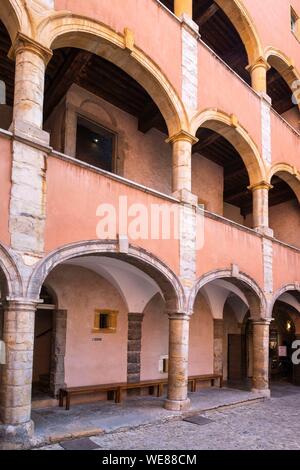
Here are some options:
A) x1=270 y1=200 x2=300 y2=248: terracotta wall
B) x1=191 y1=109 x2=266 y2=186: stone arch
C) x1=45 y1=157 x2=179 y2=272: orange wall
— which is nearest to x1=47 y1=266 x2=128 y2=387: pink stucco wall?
x1=45 y1=157 x2=179 y2=272: orange wall

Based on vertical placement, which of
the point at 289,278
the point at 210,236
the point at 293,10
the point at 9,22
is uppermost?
the point at 293,10

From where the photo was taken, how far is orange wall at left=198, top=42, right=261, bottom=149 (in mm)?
9344

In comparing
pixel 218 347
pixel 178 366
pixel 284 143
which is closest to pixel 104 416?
pixel 178 366

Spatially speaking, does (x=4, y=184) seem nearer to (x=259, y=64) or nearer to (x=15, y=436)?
(x=15, y=436)

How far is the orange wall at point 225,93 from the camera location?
9344 millimetres

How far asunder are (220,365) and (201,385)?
1.05 metres

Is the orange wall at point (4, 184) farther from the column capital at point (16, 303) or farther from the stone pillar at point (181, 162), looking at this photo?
the stone pillar at point (181, 162)

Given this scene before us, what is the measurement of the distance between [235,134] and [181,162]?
2478mm

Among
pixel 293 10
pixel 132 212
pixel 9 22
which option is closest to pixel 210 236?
pixel 132 212

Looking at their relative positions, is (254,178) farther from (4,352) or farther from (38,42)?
(4,352)

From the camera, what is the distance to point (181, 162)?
8.51 metres

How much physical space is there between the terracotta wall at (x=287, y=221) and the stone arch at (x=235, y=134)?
4053mm

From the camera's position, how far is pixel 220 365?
12.1 meters

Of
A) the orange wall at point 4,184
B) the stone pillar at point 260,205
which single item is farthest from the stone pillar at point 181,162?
the orange wall at point 4,184
